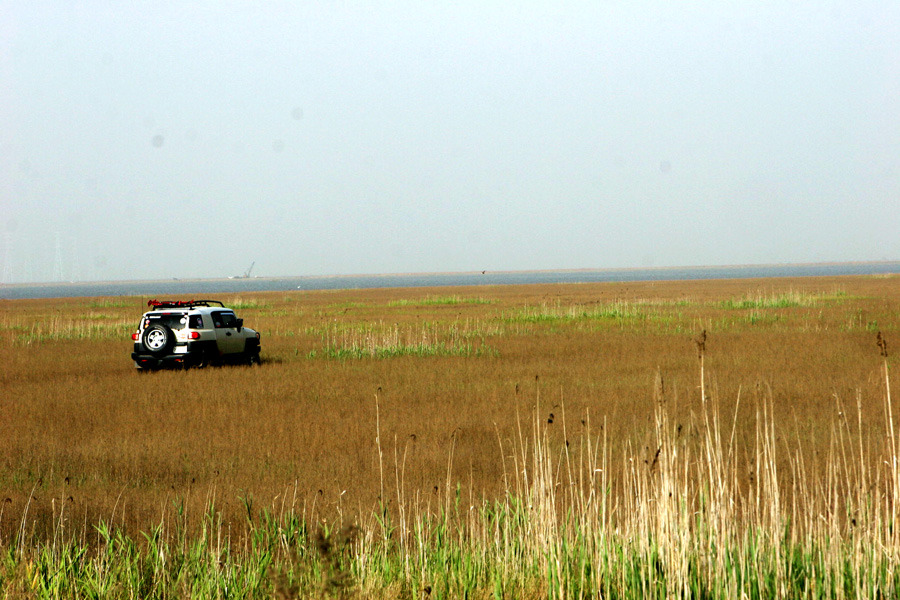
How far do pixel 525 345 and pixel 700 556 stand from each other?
20989mm

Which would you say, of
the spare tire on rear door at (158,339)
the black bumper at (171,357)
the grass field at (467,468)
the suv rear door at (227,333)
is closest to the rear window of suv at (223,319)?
the suv rear door at (227,333)

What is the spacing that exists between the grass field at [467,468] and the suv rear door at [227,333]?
0.99 meters

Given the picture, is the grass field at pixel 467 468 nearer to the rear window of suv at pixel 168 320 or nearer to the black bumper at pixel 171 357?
the black bumper at pixel 171 357

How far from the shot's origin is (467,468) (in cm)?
1053

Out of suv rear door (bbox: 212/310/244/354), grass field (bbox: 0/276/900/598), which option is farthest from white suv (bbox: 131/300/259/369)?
grass field (bbox: 0/276/900/598)

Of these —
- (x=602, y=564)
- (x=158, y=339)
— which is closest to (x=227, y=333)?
(x=158, y=339)

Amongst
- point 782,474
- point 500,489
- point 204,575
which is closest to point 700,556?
point 204,575

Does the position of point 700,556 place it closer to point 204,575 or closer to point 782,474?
point 204,575

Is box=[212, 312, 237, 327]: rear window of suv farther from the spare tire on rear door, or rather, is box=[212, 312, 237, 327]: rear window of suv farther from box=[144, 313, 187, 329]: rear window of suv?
the spare tire on rear door

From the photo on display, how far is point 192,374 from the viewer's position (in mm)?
20312

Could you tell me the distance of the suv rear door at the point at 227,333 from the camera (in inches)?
854

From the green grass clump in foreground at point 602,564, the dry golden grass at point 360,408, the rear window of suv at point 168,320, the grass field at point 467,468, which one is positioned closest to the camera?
the green grass clump in foreground at point 602,564

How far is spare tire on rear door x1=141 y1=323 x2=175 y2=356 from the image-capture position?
68.5 ft

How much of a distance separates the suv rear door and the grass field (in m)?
0.99
